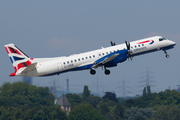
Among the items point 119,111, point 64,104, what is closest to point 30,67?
point 119,111

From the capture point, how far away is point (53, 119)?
376 ft

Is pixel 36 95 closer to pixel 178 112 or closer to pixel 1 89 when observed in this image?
pixel 1 89

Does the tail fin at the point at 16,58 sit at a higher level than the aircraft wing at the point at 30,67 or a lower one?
higher

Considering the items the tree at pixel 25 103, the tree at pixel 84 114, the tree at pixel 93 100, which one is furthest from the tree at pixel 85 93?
the tree at pixel 84 114

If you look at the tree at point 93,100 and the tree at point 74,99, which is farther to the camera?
the tree at point 93,100

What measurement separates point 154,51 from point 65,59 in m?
14.4

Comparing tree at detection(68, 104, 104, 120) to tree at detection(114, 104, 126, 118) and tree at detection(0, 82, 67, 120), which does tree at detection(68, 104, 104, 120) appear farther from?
tree at detection(114, 104, 126, 118)

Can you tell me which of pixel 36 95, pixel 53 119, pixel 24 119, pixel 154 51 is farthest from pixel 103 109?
pixel 154 51

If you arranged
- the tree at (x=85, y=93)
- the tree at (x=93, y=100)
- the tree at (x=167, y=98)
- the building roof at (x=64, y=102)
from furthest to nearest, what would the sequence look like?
the tree at (x=85, y=93), the tree at (x=93, y=100), the building roof at (x=64, y=102), the tree at (x=167, y=98)

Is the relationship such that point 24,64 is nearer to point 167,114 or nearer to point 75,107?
point 75,107

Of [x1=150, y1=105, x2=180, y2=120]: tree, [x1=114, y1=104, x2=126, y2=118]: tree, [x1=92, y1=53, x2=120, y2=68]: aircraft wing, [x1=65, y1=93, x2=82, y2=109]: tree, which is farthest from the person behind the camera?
[x1=65, y1=93, x2=82, y2=109]: tree

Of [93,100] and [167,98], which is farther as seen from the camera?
[93,100]

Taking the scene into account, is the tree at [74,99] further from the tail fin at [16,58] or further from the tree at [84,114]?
the tail fin at [16,58]

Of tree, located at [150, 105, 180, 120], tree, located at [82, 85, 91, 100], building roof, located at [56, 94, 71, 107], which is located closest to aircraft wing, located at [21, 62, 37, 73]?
tree, located at [150, 105, 180, 120]
